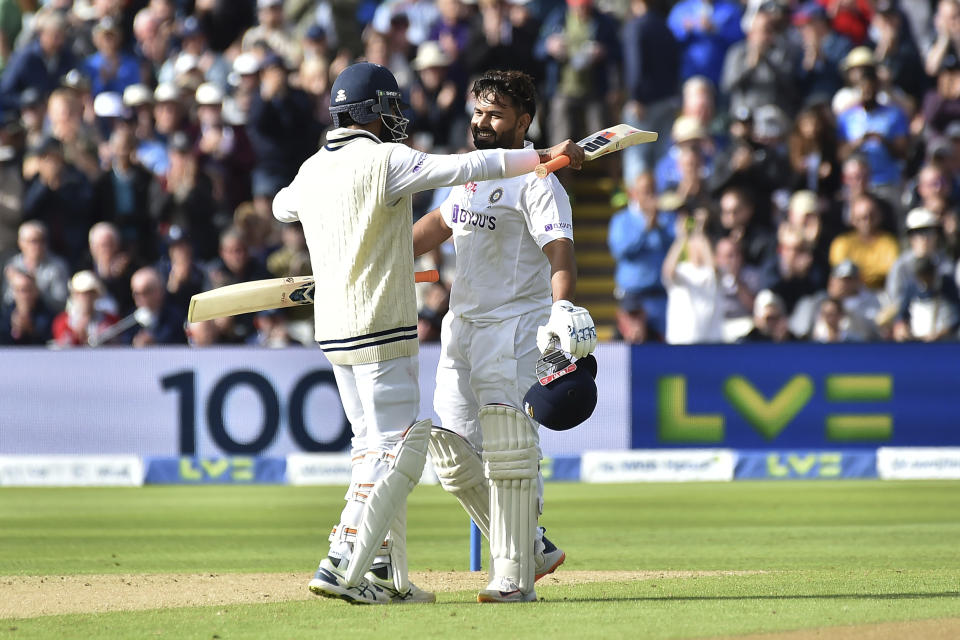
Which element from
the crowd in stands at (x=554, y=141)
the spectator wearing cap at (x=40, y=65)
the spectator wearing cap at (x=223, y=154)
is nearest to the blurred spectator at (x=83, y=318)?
the crowd in stands at (x=554, y=141)

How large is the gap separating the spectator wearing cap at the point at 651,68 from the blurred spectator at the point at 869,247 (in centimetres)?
240

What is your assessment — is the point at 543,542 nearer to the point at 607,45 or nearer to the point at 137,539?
the point at 137,539

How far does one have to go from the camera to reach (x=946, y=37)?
15430 mm

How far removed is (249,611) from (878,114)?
10530 millimetres

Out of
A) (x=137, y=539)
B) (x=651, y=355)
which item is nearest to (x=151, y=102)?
(x=651, y=355)

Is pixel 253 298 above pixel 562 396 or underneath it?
above

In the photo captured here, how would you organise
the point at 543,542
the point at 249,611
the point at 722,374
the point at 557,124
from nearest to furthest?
the point at 249,611 < the point at 543,542 < the point at 722,374 < the point at 557,124

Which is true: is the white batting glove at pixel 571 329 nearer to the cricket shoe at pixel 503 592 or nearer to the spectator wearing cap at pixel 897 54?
the cricket shoe at pixel 503 592

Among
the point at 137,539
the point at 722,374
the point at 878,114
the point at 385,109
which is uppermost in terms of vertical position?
the point at 878,114

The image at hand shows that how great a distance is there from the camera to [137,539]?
31.1ft

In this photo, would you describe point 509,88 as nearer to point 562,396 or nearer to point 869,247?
point 562,396

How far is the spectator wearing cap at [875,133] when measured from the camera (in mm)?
14594

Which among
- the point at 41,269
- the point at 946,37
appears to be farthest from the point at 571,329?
the point at 946,37

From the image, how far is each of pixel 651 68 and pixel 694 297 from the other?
3193 mm
